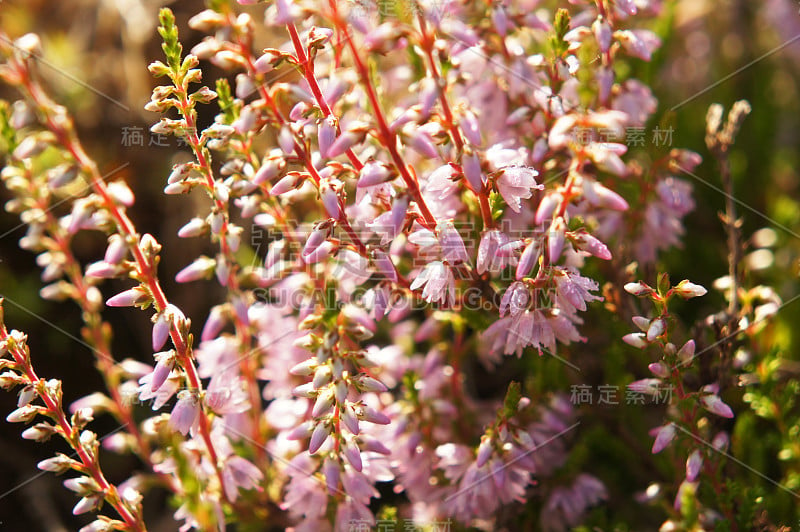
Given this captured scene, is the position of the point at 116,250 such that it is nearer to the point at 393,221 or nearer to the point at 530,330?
the point at 393,221

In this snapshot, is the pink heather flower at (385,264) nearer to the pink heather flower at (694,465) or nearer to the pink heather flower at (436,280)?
the pink heather flower at (436,280)

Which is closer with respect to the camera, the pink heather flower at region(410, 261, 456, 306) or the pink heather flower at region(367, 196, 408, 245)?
the pink heather flower at region(367, 196, 408, 245)

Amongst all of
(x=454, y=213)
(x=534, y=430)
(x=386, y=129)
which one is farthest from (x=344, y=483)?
(x=386, y=129)

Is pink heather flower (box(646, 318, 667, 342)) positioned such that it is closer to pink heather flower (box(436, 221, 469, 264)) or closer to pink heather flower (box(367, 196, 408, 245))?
pink heather flower (box(436, 221, 469, 264))

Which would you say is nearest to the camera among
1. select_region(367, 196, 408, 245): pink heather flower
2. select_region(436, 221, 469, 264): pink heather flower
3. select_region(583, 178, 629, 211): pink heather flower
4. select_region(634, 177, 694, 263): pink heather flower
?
select_region(583, 178, 629, 211): pink heather flower

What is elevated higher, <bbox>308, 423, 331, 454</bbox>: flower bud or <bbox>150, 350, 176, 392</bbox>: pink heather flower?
<bbox>150, 350, 176, 392</bbox>: pink heather flower

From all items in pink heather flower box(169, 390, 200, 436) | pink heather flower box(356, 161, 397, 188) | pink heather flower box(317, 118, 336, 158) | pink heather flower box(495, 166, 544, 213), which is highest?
pink heather flower box(317, 118, 336, 158)

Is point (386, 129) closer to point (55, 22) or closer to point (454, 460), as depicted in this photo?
point (454, 460)

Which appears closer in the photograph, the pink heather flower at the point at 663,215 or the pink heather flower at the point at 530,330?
the pink heather flower at the point at 530,330

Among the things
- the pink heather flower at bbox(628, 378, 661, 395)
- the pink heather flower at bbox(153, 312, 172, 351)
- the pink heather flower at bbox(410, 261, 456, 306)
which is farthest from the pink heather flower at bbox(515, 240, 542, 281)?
the pink heather flower at bbox(153, 312, 172, 351)

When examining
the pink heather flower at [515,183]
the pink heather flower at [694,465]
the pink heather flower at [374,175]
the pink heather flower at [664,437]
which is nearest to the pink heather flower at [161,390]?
the pink heather flower at [374,175]
